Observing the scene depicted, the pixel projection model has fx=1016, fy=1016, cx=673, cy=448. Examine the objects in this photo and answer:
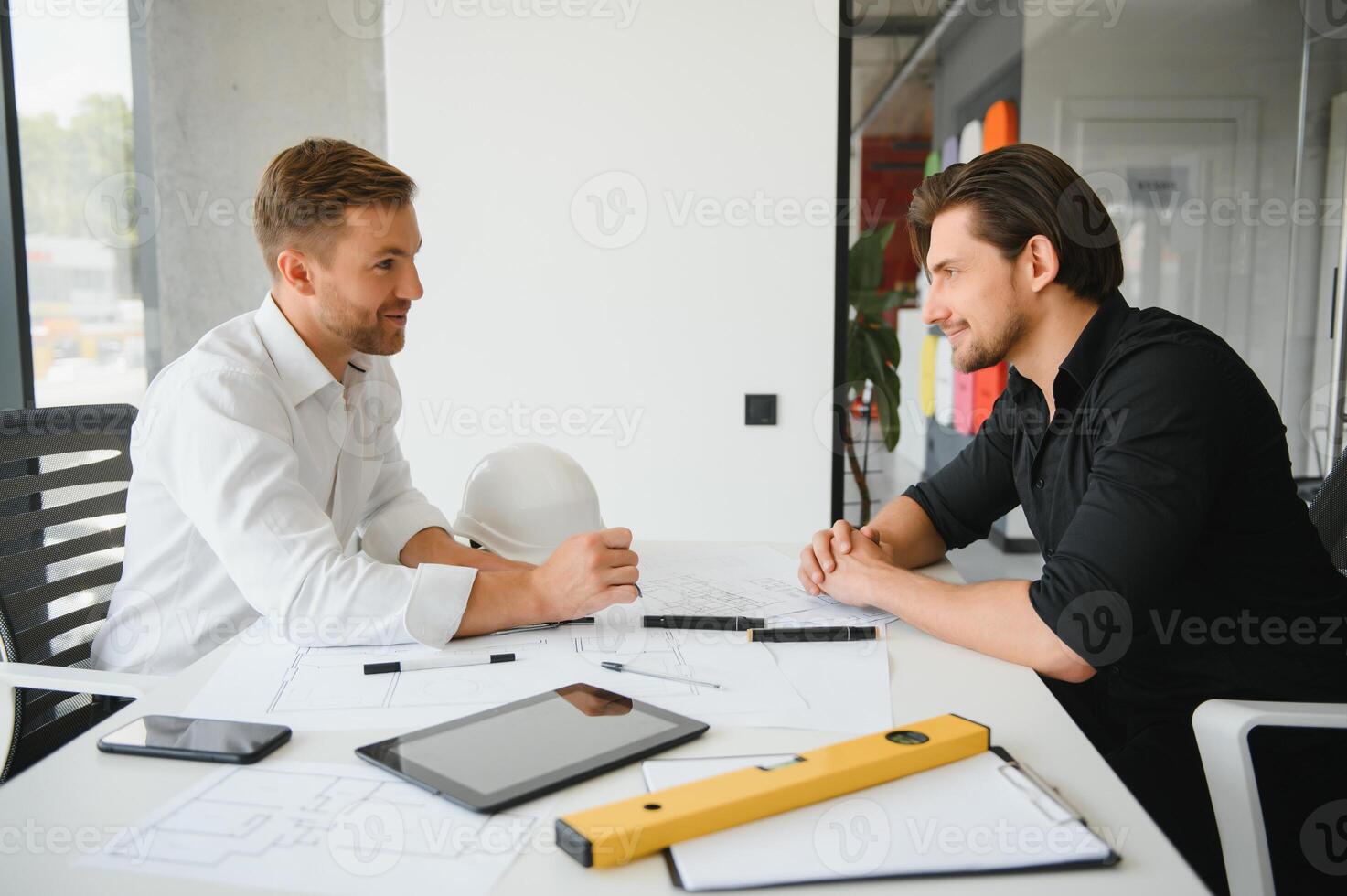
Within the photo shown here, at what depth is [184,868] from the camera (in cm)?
76

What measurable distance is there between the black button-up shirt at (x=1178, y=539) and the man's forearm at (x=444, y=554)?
856 mm

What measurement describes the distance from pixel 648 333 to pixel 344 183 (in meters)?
1.30

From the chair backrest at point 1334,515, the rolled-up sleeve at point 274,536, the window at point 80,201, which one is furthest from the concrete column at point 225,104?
the chair backrest at point 1334,515

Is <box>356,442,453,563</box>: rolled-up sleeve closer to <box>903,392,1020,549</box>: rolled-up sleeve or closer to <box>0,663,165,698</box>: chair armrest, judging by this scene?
<box>0,663,165,698</box>: chair armrest

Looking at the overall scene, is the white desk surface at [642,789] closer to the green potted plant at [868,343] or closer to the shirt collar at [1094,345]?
the shirt collar at [1094,345]

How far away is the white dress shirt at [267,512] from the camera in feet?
4.37

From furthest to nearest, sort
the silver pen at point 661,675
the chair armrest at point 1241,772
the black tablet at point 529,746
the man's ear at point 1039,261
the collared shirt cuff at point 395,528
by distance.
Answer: the collared shirt cuff at point 395,528 → the man's ear at point 1039,261 → the silver pen at point 661,675 → the chair armrest at point 1241,772 → the black tablet at point 529,746

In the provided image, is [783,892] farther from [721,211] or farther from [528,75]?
[528,75]

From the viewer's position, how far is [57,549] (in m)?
1.68

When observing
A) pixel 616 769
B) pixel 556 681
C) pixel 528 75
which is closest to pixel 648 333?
Result: pixel 528 75

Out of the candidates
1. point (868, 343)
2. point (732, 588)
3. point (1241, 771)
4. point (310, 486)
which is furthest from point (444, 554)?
point (868, 343)

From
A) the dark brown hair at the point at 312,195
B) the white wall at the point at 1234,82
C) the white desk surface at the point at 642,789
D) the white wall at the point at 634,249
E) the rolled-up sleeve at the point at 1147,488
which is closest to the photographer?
the white desk surface at the point at 642,789

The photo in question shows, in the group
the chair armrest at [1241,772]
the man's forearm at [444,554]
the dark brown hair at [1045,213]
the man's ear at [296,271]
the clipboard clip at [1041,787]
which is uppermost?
the dark brown hair at [1045,213]

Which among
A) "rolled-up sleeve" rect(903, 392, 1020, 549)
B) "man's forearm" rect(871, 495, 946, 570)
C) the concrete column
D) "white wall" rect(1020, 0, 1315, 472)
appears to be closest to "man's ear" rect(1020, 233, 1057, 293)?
"rolled-up sleeve" rect(903, 392, 1020, 549)
